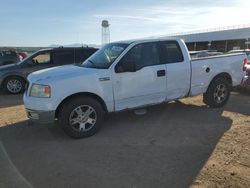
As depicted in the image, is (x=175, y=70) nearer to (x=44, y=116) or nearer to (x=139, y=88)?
(x=139, y=88)

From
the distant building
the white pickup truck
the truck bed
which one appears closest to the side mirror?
the white pickup truck

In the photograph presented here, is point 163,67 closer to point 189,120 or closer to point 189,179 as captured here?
point 189,120

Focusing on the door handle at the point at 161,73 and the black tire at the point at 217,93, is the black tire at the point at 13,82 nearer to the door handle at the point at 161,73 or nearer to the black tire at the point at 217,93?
the door handle at the point at 161,73

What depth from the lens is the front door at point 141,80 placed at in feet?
21.3

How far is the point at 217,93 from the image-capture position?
26.9 ft

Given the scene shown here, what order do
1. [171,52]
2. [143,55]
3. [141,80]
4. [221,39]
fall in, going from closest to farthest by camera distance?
1. [141,80]
2. [143,55]
3. [171,52]
4. [221,39]

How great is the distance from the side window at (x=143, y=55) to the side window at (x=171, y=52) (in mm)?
217

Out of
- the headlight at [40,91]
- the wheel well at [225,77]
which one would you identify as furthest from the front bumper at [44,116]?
the wheel well at [225,77]

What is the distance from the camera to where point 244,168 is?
15.0 ft

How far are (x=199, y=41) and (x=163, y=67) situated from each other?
66713 millimetres

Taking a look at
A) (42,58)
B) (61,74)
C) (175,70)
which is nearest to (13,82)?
(42,58)

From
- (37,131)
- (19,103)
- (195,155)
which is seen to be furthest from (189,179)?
(19,103)

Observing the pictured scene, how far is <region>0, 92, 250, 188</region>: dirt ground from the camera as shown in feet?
14.2

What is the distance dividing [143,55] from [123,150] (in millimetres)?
2378
